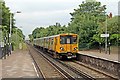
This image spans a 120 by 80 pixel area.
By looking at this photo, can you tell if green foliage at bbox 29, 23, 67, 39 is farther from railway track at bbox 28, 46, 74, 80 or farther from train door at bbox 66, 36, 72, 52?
railway track at bbox 28, 46, 74, 80

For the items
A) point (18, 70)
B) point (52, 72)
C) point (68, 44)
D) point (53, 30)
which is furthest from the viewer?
point (53, 30)

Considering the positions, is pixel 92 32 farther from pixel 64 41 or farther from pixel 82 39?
pixel 64 41

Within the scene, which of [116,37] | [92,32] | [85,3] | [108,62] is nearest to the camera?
[108,62]

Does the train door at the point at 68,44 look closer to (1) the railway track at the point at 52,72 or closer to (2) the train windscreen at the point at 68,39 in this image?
(2) the train windscreen at the point at 68,39

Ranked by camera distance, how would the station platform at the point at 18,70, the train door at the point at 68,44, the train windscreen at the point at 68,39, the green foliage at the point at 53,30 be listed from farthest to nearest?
1. the green foliage at the point at 53,30
2. the train windscreen at the point at 68,39
3. the train door at the point at 68,44
4. the station platform at the point at 18,70

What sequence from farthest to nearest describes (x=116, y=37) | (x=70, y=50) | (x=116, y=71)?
(x=116, y=37) → (x=70, y=50) → (x=116, y=71)

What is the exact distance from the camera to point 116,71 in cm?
1992

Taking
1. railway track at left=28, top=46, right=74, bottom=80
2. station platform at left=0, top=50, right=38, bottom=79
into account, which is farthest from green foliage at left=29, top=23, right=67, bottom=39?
railway track at left=28, top=46, right=74, bottom=80

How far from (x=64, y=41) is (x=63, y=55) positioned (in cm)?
146

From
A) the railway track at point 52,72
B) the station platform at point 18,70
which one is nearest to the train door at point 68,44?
the railway track at point 52,72

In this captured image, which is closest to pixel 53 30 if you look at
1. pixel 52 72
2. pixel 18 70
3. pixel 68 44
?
pixel 68 44

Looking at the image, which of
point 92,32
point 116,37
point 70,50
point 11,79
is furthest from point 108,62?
point 92,32

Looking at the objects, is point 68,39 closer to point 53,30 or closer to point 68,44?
point 68,44

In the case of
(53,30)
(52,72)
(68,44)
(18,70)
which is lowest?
(52,72)
